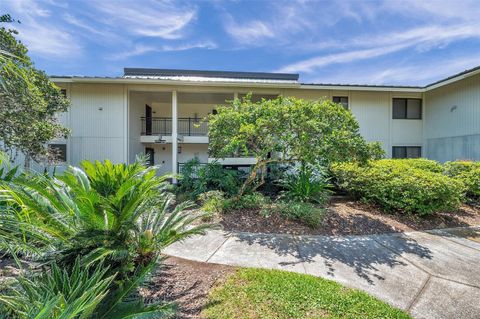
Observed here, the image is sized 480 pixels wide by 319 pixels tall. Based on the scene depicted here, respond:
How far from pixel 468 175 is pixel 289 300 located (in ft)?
31.3

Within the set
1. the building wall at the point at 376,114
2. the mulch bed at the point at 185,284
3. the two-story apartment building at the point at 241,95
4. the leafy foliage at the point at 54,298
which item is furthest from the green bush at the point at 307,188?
the building wall at the point at 376,114

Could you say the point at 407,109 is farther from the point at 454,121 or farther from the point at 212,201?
the point at 212,201

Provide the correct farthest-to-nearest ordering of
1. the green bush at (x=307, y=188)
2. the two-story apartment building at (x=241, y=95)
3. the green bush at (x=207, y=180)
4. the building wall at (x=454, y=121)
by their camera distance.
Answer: the two-story apartment building at (x=241, y=95) → the building wall at (x=454, y=121) → the green bush at (x=207, y=180) → the green bush at (x=307, y=188)

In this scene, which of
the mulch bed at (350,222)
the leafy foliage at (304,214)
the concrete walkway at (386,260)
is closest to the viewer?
the concrete walkway at (386,260)

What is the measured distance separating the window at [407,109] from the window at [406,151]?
1835 millimetres

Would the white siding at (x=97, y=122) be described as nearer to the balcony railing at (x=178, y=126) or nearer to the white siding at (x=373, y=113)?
the balcony railing at (x=178, y=126)

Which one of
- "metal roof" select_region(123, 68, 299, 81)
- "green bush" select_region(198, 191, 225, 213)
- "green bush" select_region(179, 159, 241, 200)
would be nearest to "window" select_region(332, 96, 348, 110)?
"metal roof" select_region(123, 68, 299, 81)

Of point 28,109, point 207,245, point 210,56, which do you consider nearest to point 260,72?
point 210,56

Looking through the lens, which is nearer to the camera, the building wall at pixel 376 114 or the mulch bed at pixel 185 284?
the mulch bed at pixel 185 284

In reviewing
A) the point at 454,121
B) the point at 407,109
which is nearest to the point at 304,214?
the point at 454,121

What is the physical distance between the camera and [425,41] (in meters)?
10.2

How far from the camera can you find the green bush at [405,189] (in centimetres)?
687

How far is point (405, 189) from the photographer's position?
7215 mm

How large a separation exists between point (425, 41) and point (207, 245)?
40.0 ft
